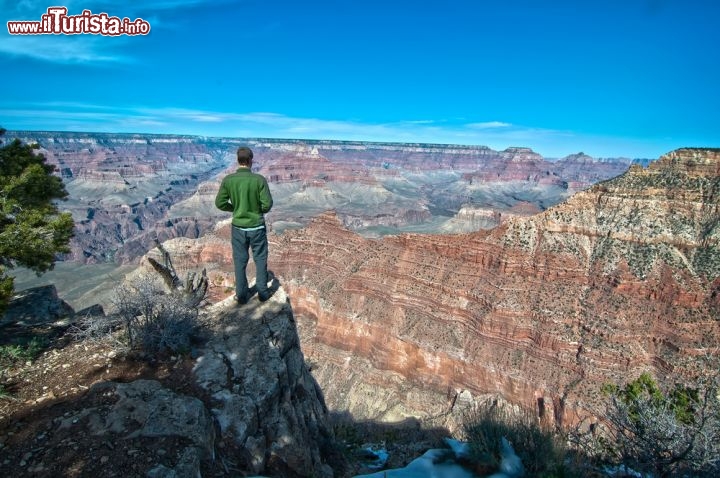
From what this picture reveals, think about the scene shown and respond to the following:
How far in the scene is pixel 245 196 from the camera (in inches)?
384

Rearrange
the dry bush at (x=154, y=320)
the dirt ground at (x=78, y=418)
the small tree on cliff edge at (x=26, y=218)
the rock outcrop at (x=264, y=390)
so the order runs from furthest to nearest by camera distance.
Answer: the small tree on cliff edge at (x=26, y=218) < the dry bush at (x=154, y=320) < the rock outcrop at (x=264, y=390) < the dirt ground at (x=78, y=418)

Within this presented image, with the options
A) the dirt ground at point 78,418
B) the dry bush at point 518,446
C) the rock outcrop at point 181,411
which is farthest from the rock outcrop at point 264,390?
the dry bush at point 518,446

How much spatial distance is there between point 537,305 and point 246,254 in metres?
31.0

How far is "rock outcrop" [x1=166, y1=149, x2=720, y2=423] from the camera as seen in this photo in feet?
103

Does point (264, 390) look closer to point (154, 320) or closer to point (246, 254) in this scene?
point (154, 320)

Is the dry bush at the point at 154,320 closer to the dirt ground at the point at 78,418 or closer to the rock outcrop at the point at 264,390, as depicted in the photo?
the dirt ground at the point at 78,418

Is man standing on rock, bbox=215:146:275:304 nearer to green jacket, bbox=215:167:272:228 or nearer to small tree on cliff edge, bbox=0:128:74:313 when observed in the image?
green jacket, bbox=215:167:272:228

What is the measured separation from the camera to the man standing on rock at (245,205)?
32.0 ft

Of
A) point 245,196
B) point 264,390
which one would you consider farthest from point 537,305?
point 245,196

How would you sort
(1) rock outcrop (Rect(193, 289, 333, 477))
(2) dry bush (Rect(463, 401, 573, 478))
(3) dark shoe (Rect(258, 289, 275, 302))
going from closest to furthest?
(2) dry bush (Rect(463, 401, 573, 478)) < (1) rock outcrop (Rect(193, 289, 333, 477)) < (3) dark shoe (Rect(258, 289, 275, 302))

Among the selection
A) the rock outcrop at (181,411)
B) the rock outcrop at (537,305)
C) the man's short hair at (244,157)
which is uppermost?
the man's short hair at (244,157)

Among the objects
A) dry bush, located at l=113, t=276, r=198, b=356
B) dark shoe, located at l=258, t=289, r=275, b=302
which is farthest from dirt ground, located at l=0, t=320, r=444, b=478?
dark shoe, located at l=258, t=289, r=275, b=302

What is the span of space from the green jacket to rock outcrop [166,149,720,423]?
84.2ft

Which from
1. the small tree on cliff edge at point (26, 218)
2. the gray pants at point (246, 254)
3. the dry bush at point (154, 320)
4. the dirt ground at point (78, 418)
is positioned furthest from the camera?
the small tree on cliff edge at point (26, 218)
